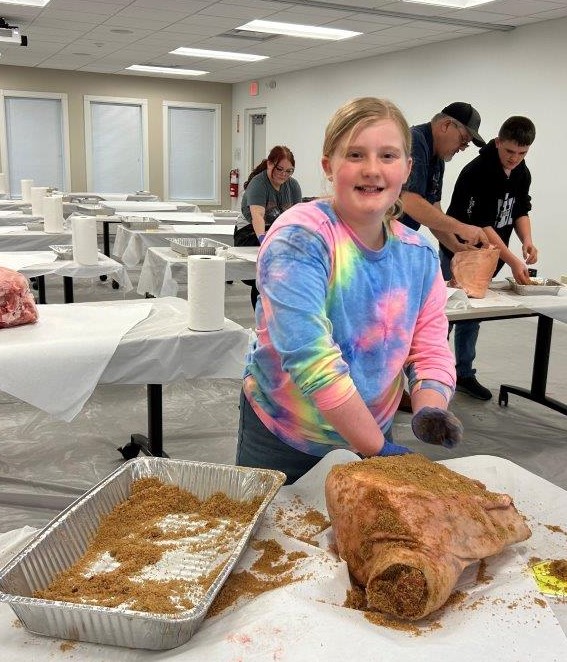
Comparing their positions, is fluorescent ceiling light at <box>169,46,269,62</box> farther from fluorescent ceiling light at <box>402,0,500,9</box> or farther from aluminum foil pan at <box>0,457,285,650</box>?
aluminum foil pan at <box>0,457,285,650</box>

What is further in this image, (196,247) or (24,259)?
(196,247)

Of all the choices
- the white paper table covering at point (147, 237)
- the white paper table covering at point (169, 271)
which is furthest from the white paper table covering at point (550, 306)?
the white paper table covering at point (147, 237)

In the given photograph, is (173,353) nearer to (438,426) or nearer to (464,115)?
(438,426)

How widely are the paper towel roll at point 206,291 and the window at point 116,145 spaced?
9.62 meters

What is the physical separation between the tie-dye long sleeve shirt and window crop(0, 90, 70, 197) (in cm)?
1040

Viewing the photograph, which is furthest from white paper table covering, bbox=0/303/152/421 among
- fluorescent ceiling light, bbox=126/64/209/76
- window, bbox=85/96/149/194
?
window, bbox=85/96/149/194

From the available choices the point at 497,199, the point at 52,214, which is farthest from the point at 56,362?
the point at 52,214

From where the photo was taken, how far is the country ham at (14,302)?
192cm

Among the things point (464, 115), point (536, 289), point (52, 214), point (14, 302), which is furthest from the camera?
point (52, 214)

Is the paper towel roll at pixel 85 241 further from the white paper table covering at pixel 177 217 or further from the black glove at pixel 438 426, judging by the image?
the black glove at pixel 438 426

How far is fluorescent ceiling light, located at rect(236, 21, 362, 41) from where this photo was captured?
6551mm

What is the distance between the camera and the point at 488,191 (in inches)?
128

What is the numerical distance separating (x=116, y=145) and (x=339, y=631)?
11.2 m

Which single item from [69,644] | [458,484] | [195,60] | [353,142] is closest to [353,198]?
[353,142]
